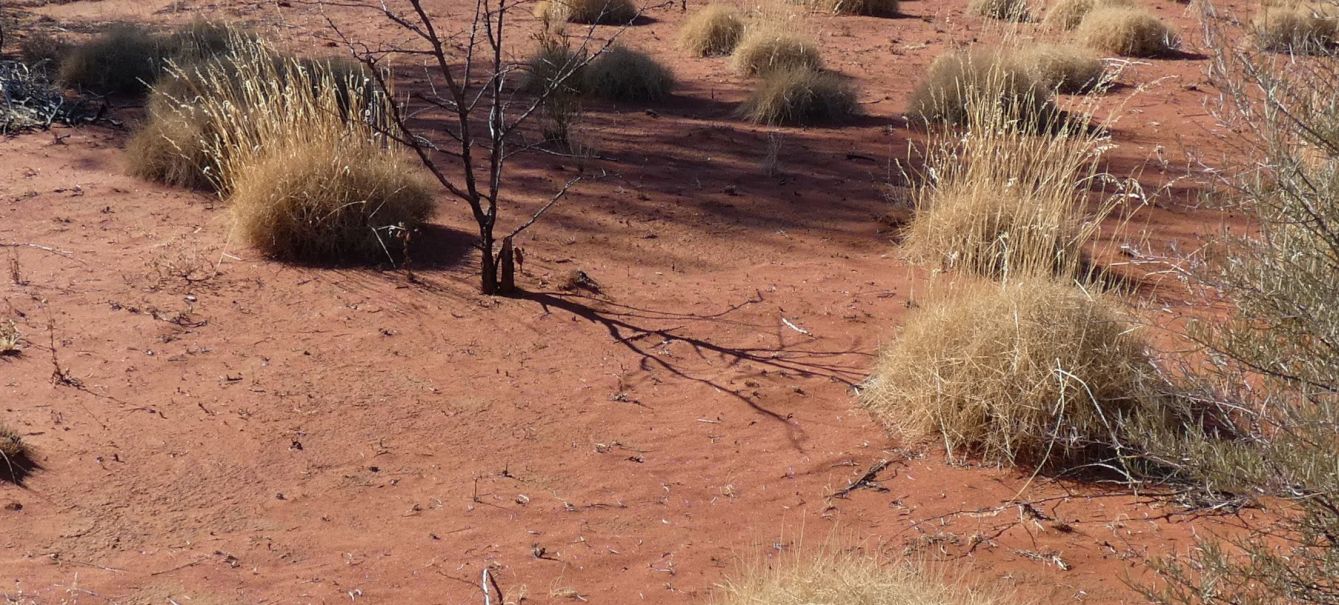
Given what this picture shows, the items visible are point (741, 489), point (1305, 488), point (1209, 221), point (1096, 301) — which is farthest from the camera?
point (1209, 221)

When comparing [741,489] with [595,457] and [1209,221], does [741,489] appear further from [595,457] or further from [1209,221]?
[1209,221]

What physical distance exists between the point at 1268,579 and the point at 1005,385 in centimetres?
172

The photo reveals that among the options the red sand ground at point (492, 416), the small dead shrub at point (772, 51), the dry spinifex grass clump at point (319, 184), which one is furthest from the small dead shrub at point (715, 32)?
the dry spinifex grass clump at point (319, 184)

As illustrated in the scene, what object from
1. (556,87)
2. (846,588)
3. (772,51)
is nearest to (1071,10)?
(772,51)

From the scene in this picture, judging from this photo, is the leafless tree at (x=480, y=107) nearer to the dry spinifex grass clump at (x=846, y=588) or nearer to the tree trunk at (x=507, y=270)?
the tree trunk at (x=507, y=270)

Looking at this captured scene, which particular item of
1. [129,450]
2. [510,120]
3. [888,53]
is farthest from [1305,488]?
[888,53]

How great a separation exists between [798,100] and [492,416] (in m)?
6.08

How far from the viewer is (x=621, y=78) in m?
11.2

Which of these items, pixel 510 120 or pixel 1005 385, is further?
pixel 510 120

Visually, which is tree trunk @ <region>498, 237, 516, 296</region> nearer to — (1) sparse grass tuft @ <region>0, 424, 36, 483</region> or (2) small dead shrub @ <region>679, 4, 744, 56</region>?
(1) sparse grass tuft @ <region>0, 424, 36, 483</region>

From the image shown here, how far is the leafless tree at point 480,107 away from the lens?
248 inches

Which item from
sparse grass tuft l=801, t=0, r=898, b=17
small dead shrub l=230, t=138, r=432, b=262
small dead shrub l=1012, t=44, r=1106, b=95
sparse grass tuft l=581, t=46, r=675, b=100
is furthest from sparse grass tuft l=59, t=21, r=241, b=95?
sparse grass tuft l=801, t=0, r=898, b=17

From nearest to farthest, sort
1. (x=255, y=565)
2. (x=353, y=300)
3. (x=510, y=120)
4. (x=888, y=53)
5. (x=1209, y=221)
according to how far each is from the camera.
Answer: (x=255, y=565), (x=353, y=300), (x=1209, y=221), (x=510, y=120), (x=888, y=53)

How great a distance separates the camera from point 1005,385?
4.63 metres
